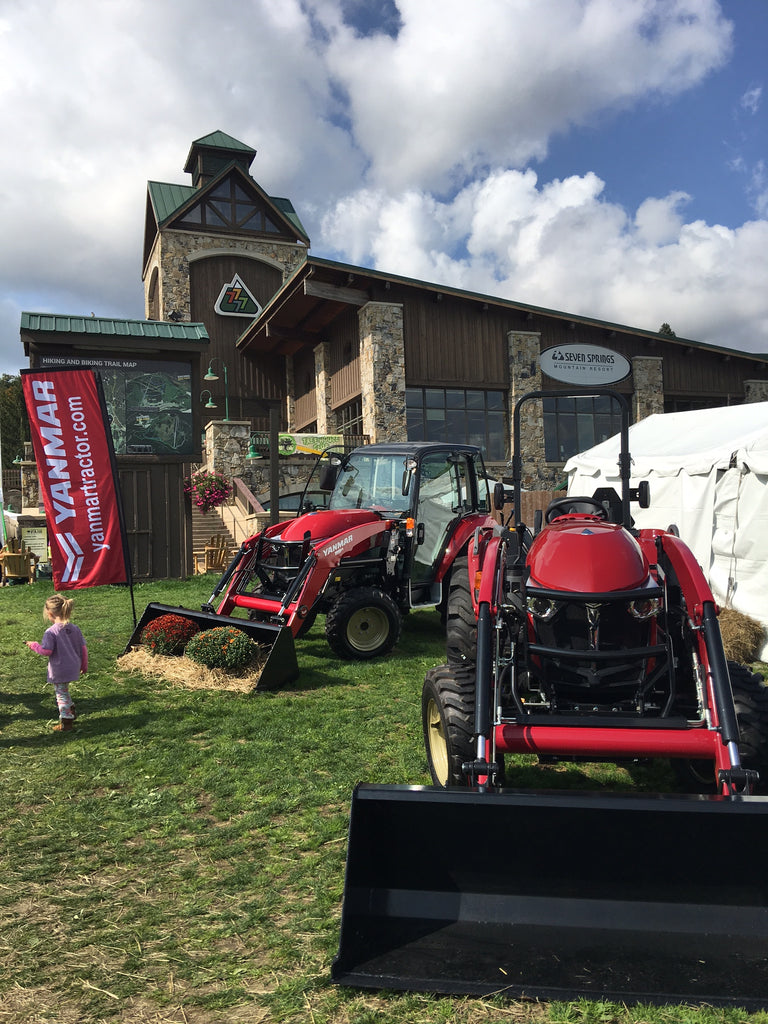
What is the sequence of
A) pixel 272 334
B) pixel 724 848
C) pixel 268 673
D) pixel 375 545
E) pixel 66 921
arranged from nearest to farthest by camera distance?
pixel 724 848 < pixel 66 921 < pixel 268 673 < pixel 375 545 < pixel 272 334

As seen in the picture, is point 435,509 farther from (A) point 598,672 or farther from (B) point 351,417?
(B) point 351,417

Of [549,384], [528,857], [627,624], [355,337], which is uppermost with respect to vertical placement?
[355,337]

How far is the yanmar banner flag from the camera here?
8.35 meters

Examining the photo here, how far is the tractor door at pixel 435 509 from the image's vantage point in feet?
26.9

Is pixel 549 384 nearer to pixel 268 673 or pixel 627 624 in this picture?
pixel 268 673

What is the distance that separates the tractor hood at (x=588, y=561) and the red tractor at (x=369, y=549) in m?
3.61

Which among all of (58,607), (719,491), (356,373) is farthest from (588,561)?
(356,373)

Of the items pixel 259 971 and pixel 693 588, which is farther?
pixel 693 588

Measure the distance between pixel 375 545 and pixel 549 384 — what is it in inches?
604

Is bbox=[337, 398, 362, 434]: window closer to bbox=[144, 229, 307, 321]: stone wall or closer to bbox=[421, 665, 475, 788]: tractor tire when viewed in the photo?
bbox=[144, 229, 307, 321]: stone wall

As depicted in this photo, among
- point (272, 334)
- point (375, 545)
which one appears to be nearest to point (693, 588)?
point (375, 545)

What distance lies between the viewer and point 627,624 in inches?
146

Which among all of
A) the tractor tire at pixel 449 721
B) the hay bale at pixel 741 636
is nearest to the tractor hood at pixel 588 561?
the tractor tire at pixel 449 721

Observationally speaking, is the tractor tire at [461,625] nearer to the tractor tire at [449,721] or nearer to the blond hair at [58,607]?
the tractor tire at [449,721]
